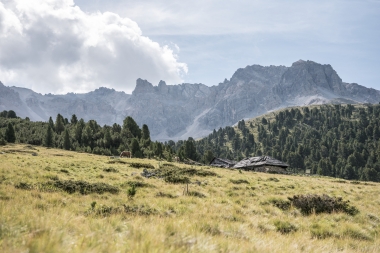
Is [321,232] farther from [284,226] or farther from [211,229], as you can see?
[211,229]

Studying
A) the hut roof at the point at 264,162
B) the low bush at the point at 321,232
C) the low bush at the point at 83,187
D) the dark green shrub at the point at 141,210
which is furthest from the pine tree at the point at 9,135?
the low bush at the point at 321,232

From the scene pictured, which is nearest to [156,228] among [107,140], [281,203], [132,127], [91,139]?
[281,203]

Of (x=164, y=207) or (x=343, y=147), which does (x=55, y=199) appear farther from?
(x=343, y=147)

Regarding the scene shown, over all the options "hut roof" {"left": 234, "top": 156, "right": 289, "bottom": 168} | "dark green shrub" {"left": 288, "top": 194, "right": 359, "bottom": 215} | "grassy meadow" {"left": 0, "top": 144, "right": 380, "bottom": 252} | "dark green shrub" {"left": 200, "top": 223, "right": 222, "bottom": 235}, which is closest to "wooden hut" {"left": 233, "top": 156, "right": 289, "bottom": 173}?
"hut roof" {"left": 234, "top": 156, "right": 289, "bottom": 168}

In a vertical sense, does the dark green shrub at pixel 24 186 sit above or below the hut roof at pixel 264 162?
above

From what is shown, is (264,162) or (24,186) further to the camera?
(264,162)

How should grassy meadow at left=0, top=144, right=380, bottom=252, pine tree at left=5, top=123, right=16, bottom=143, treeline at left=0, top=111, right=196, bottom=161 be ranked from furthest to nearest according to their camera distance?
1. treeline at left=0, top=111, right=196, bottom=161
2. pine tree at left=5, top=123, right=16, bottom=143
3. grassy meadow at left=0, top=144, right=380, bottom=252

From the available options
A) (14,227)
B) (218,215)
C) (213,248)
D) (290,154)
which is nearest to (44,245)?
(14,227)

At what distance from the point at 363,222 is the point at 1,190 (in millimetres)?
16958

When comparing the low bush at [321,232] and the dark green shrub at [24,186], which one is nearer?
the low bush at [321,232]

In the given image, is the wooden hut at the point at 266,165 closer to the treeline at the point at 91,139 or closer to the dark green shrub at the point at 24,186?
the treeline at the point at 91,139

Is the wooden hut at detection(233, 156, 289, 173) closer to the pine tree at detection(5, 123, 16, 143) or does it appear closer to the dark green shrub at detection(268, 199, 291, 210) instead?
the dark green shrub at detection(268, 199, 291, 210)

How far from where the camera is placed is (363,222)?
1346 centimetres

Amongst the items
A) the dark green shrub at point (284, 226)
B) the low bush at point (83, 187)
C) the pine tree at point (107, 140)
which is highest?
the pine tree at point (107, 140)
